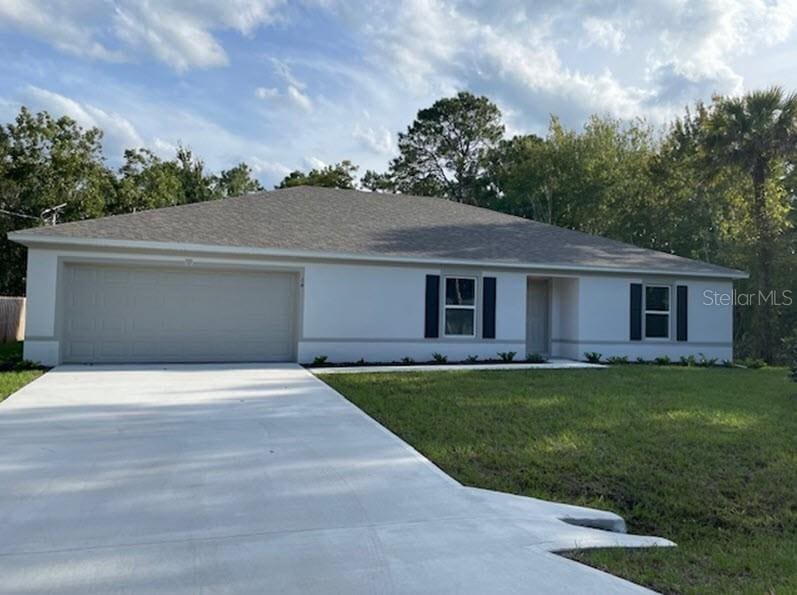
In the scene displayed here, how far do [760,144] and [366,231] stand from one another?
1288cm

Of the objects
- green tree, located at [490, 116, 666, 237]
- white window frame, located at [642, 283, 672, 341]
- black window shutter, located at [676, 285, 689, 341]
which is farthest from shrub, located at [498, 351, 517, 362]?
green tree, located at [490, 116, 666, 237]

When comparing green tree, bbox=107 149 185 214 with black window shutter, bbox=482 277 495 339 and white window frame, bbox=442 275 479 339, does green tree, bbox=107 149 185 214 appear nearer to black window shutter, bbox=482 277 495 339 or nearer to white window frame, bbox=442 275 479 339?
white window frame, bbox=442 275 479 339

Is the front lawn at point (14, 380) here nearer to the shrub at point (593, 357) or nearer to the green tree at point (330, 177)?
the shrub at point (593, 357)

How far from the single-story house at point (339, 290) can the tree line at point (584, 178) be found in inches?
153

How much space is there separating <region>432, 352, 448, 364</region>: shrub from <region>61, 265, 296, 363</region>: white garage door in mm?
3359

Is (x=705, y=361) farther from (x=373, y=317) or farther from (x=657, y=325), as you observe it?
(x=373, y=317)

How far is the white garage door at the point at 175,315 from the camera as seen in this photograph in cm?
1205

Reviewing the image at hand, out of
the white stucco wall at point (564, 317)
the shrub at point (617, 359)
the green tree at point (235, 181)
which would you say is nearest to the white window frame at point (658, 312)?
the shrub at point (617, 359)

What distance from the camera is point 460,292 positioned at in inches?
558

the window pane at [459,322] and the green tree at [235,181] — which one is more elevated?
the green tree at [235,181]

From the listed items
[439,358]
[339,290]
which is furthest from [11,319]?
[439,358]

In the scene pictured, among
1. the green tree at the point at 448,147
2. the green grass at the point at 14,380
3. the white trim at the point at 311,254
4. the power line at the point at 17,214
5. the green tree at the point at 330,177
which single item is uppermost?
the green tree at the point at 448,147

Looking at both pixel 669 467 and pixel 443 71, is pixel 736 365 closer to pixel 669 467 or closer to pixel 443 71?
pixel 669 467

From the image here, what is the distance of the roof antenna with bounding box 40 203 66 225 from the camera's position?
78.4ft
